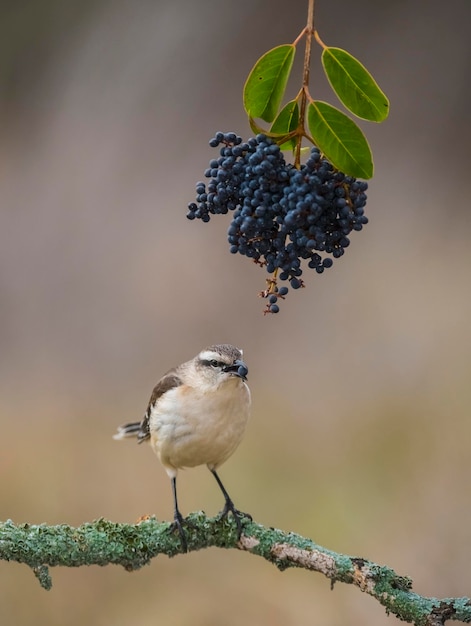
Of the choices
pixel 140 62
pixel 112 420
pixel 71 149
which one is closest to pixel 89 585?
pixel 112 420

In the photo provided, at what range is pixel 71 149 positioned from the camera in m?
4.11

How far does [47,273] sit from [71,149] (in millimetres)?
672

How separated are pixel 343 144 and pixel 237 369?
90 centimetres

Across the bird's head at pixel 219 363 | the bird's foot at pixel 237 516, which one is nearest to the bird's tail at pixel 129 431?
the bird's head at pixel 219 363

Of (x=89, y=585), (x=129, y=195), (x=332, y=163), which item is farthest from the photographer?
(x=129, y=195)

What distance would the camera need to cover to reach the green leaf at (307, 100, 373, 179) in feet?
3.39

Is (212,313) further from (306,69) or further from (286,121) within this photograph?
(306,69)

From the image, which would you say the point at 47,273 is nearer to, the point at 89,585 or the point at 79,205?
the point at 79,205

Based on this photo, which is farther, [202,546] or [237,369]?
[237,369]

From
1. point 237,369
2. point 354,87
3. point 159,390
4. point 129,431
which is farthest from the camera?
point 129,431

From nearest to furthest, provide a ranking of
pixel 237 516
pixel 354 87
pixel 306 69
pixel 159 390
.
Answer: pixel 306 69 → pixel 354 87 → pixel 237 516 → pixel 159 390

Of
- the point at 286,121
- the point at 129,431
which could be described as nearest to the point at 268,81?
the point at 286,121

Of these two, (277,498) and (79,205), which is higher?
(79,205)

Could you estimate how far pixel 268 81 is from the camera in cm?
112
